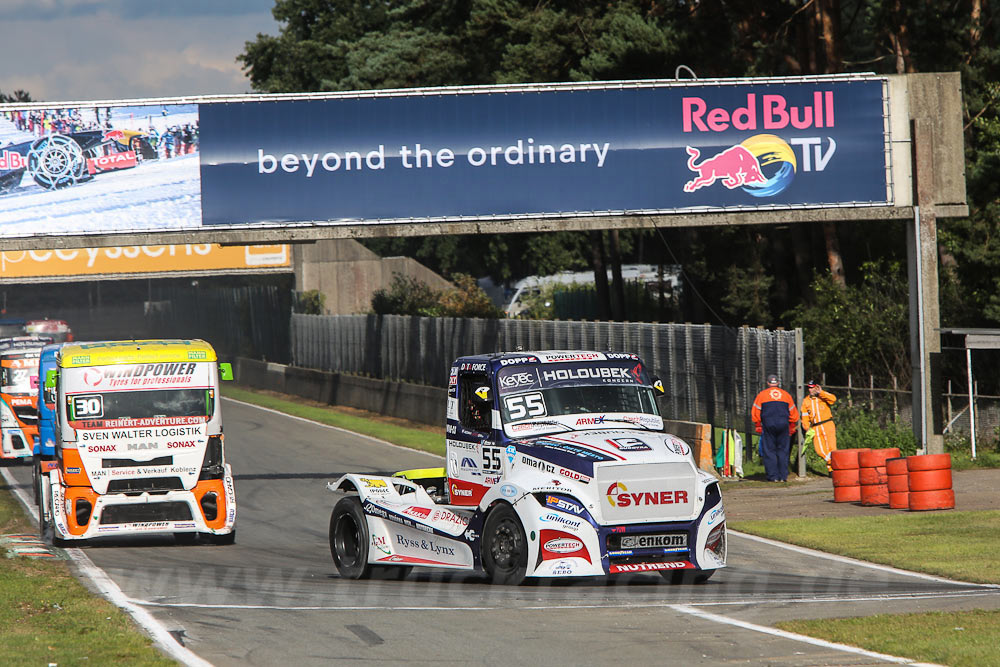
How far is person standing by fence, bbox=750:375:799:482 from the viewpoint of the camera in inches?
918

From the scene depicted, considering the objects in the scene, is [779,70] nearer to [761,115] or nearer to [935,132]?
[935,132]

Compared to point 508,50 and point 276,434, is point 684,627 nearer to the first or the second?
point 276,434

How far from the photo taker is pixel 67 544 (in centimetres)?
1808

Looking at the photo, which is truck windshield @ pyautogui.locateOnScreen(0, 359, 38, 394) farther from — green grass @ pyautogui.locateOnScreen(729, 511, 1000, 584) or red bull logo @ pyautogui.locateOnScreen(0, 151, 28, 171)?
green grass @ pyautogui.locateOnScreen(729, 511, 1000, 584)

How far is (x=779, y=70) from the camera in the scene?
43125mm

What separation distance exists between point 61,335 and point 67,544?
46346 mm

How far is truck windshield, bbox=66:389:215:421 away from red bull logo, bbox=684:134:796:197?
10.7 metres

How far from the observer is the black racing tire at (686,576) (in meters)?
13.3

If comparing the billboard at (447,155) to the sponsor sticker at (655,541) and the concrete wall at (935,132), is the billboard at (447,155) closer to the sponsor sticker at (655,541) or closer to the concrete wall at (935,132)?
the concrete wall at (935,132)

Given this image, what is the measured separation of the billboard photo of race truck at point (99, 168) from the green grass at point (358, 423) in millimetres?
10117

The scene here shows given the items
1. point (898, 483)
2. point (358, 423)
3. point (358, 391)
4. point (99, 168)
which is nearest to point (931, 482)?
point (898, 483)

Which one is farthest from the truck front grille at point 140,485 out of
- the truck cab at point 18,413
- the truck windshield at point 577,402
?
the truck cab at point 18,413

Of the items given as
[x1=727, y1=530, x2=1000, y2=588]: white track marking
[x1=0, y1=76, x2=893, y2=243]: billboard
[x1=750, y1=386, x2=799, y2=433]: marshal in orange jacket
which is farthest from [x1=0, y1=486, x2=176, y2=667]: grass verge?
[x1=750, y1=386, x2=799, y2=433]: marshal in orange jacket

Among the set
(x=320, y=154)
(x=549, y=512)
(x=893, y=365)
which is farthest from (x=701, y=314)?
(x=549, y=512)
